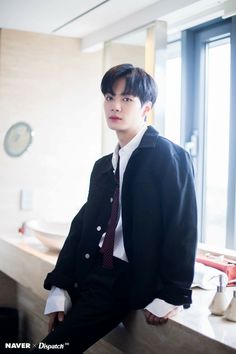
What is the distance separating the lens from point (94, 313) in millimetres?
1665

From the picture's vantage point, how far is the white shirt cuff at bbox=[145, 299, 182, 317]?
158 centimetres

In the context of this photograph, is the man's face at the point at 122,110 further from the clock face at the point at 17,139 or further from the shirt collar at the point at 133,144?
the clock face at the point at 17,139

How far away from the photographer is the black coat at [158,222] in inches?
60.6

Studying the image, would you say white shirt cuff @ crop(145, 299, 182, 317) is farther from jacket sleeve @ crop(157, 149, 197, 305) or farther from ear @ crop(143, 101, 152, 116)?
ear @ crop(143, 101, 152, 116)

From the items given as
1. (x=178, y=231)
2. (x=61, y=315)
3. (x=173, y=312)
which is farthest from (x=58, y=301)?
(x=178, y=231)

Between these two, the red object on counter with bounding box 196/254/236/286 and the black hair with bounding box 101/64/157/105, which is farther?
the red object on counter with bounding box 196/254/236/286

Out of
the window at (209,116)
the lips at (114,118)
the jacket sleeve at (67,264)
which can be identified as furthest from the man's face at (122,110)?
the window at (209,116)

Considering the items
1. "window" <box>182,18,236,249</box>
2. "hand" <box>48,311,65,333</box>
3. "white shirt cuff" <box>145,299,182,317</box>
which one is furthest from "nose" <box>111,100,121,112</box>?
"window" <box>182,18,236,249</box>

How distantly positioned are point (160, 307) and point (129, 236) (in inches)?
9.1

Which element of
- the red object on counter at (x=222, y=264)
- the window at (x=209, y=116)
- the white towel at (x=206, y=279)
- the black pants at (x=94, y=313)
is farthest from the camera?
the window at (x=209, y=116)

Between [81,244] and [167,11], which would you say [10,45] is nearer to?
[167,11]

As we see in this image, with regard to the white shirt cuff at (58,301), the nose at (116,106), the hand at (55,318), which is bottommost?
the hand at (55,318)

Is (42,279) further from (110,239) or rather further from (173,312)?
(173,312)

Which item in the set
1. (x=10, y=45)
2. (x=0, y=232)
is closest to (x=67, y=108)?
(x=10, y=45)
